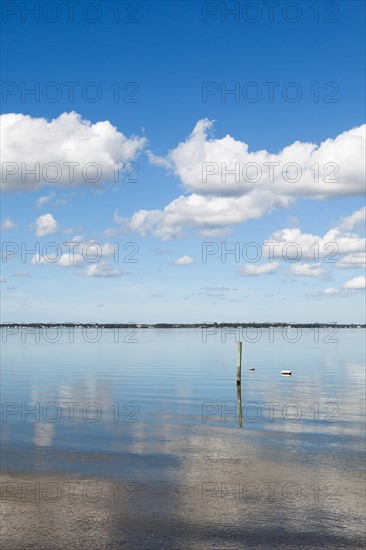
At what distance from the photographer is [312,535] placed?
58.3 ft

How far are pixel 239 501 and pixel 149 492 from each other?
3.50 metres

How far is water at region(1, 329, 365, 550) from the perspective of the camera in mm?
18016

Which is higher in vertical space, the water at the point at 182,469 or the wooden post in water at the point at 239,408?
the water at the point at 182,469

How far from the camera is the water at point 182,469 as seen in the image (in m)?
18.0

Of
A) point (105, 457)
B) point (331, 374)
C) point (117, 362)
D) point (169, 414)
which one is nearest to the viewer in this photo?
point (105, 457)

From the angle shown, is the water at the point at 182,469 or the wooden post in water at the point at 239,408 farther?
the wooden post in water at the point at 239,408

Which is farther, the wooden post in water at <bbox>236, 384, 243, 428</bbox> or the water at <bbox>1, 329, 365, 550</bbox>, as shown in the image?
the wooden post in water at <bbox>236, 384, 243, 428</bbox>

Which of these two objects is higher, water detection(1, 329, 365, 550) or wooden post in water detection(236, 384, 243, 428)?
water detection(1, 329, 365, 550)

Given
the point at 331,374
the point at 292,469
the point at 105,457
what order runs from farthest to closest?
1. the point at 331,374
2. the point at 105,457
3. the point at 292,469

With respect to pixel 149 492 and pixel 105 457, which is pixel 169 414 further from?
pixel 149 492

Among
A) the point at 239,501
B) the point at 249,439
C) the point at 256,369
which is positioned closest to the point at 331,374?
the point at 256,369

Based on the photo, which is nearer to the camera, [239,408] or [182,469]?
[182,469]

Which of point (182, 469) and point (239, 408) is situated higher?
point (182, 469)

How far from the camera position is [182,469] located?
84.6 feet
